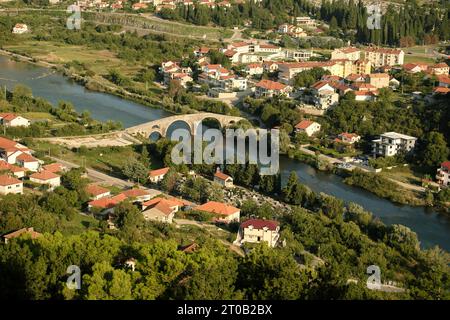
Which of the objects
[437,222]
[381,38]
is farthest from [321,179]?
[381,38]

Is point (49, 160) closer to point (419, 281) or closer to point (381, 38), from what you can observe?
point (419, 281)

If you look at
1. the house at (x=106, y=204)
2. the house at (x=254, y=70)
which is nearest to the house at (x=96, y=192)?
the house at (x=106, y=204)

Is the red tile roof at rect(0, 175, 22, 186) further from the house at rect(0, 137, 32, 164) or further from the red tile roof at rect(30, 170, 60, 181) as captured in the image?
the house at rect(0, 137, 32, 164)

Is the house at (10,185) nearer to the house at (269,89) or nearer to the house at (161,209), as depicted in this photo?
the house at (161,209)

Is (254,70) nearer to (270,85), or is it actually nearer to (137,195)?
(270,85)

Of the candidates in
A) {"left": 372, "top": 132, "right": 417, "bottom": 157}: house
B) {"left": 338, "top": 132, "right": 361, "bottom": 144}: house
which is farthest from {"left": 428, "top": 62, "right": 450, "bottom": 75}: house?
{"left": 372, "top": 132, "right": 417, "bottom": 157}: house

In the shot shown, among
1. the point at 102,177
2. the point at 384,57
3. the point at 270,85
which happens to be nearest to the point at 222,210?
the point at 102,177
